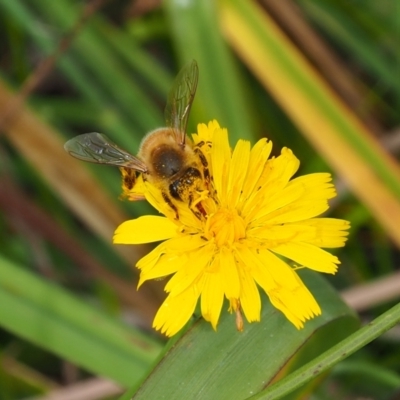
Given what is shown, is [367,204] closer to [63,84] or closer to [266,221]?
[266,221]

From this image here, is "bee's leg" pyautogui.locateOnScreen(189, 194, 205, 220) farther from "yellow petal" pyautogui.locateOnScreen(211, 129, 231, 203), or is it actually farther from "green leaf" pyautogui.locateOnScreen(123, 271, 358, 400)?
"green leaf" pyautogui.locateOnScreen(123, 271, 358, 400)

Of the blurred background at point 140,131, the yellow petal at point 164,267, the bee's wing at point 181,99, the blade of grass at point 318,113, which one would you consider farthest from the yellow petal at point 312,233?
the blade of grass at point 318,113

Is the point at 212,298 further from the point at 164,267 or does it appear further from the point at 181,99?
the point at 181,99

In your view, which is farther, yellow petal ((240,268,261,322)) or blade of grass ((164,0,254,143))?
blade of grass ((164,0,254,143))

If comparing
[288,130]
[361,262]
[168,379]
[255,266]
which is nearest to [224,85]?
[288,130]

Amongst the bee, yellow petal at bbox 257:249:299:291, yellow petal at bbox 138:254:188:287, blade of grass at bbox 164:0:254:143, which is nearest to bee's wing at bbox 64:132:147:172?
the bee

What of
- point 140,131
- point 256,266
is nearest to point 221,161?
point 256,266

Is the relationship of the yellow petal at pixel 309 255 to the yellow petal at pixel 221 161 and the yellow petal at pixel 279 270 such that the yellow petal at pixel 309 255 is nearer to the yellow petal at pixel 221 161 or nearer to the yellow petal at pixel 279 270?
the yellow petal at pixel 279 270
